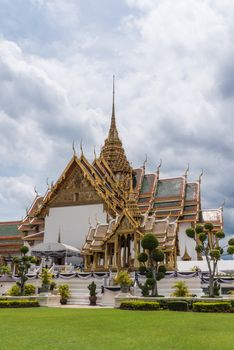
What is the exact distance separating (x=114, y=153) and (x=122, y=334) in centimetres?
3544

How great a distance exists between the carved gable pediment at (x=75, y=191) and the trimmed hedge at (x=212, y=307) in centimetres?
2048

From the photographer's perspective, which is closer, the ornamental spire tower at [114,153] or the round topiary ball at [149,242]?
the round topiary ball at [149,242]

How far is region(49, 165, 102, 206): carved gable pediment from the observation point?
34.0 m

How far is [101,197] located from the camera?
33188 millimetres

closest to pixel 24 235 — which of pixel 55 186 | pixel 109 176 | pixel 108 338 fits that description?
pixel 55 186

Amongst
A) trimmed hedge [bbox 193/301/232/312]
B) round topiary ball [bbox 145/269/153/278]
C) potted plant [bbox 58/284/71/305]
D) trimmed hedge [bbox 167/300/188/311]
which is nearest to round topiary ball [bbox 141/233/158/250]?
round topiary ball [bbox 145/269/153/278]

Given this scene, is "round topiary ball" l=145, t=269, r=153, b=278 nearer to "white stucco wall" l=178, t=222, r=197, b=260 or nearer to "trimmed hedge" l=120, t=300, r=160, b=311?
"trimmed hedge" l=120, t=300, r=160, b=311

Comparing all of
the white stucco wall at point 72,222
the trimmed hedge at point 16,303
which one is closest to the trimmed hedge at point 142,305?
the trimmed hedge at point 16,303

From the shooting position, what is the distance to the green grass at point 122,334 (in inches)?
266

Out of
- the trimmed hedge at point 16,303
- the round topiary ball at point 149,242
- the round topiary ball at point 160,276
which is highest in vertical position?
the round topiary ball at point 149,242

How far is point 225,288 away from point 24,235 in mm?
24469

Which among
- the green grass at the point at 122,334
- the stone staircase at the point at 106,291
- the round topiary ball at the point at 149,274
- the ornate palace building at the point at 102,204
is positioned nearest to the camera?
the green grass at the point at 122,334

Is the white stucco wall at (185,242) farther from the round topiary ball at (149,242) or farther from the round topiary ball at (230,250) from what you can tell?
the round topiary ball at (149,242)

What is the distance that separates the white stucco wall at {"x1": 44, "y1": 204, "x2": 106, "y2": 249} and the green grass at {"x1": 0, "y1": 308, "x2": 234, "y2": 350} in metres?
22.5
